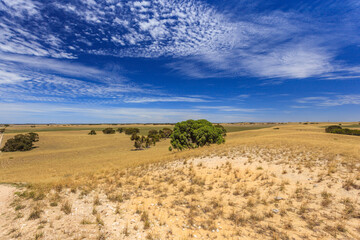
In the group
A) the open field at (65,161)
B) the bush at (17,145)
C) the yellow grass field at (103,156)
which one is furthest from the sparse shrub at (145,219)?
the bush at (17,145)

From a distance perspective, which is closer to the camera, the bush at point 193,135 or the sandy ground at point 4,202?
the sandy ground at point 4,202

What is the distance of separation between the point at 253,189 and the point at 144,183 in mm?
6379

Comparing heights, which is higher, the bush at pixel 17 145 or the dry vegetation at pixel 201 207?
the dry vegetation at pixel 201 207

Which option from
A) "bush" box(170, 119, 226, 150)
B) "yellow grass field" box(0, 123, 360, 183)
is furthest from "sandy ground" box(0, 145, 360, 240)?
"bush" box(170, 119, 226, 150)

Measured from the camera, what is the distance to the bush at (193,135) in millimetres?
25959

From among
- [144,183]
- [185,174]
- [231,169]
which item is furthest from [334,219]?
[144,183]

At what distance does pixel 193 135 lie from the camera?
26391 mm

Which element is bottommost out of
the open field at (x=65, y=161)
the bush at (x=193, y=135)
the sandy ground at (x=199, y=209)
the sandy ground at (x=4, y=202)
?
the open field at (x=65, y=161)

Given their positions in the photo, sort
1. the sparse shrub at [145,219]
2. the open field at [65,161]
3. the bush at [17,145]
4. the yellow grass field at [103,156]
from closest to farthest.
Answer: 1. the sparse shrub at [145,219]
2. the yellow grass field at [103,156]
3. the open field at [65,161]
4. the bush at [17,145]

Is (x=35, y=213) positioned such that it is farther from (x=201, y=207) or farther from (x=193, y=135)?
(x=193, y=135)

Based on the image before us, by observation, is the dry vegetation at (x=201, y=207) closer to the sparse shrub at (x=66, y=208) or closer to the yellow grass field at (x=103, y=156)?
the sparse shrub at (x=66, y=208)

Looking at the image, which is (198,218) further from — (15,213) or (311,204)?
(15,213)

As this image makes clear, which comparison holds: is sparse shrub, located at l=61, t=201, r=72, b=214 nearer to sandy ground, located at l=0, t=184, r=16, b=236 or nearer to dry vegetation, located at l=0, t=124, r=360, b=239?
dry vegetation, located at l=0, t=124, r=360, b=239

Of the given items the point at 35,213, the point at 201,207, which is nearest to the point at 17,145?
the point at 35,213
